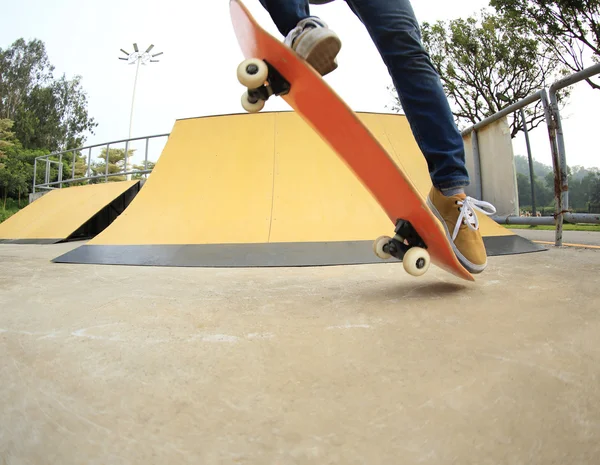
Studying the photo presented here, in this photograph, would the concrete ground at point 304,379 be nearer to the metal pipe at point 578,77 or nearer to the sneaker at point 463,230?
the sneaker at point 463,230

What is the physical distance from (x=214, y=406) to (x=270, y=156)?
2751 mm

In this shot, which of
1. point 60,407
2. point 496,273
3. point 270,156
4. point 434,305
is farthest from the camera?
point 270,156

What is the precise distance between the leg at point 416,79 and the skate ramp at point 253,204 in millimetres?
859

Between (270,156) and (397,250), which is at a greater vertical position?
(270,156)

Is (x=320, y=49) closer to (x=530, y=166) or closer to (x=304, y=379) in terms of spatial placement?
(x=304, y=379)

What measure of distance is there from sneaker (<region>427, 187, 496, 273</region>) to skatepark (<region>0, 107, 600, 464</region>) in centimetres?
9

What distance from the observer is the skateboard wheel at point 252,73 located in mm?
1217

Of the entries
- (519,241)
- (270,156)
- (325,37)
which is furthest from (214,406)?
(270,156)

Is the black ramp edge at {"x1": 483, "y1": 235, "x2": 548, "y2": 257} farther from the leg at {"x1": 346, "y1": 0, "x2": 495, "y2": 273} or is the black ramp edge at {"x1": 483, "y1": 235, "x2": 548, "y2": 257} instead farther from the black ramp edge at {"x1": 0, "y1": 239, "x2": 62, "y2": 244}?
the black ramp edge at {"x1": 0, "y1": 239, "x2": 62, "y2": 244}

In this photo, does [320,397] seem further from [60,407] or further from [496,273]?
[496,273]

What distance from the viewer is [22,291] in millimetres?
1303

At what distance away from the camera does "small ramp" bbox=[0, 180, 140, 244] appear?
4.89 meters

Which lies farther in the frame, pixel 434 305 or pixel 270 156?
pixel 270 156

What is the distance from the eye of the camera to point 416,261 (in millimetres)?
1196
